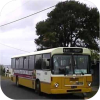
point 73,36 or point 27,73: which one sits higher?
point 73,36

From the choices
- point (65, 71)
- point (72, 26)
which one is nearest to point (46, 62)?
point (65, 71)

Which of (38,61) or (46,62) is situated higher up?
(38,61)

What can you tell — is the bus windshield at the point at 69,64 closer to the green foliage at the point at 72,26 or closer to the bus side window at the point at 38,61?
the bus side window at the point at 38,61

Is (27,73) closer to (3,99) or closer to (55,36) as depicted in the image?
(3,99)

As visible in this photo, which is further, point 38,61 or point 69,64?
point 38,61

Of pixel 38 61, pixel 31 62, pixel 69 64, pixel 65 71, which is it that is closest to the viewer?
pixel 65 71

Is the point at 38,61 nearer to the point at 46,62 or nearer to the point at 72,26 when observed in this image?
the point at 46,62

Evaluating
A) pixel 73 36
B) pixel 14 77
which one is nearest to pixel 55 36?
pixel 73 36

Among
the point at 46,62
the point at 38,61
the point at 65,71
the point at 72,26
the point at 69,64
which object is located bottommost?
the point at 65,71

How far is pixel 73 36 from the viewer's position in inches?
1512

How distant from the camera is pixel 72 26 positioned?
37.9 metres

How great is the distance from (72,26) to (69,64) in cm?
2467

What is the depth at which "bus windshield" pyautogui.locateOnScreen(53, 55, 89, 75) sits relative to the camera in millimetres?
13484

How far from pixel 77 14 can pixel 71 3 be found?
178 cm
